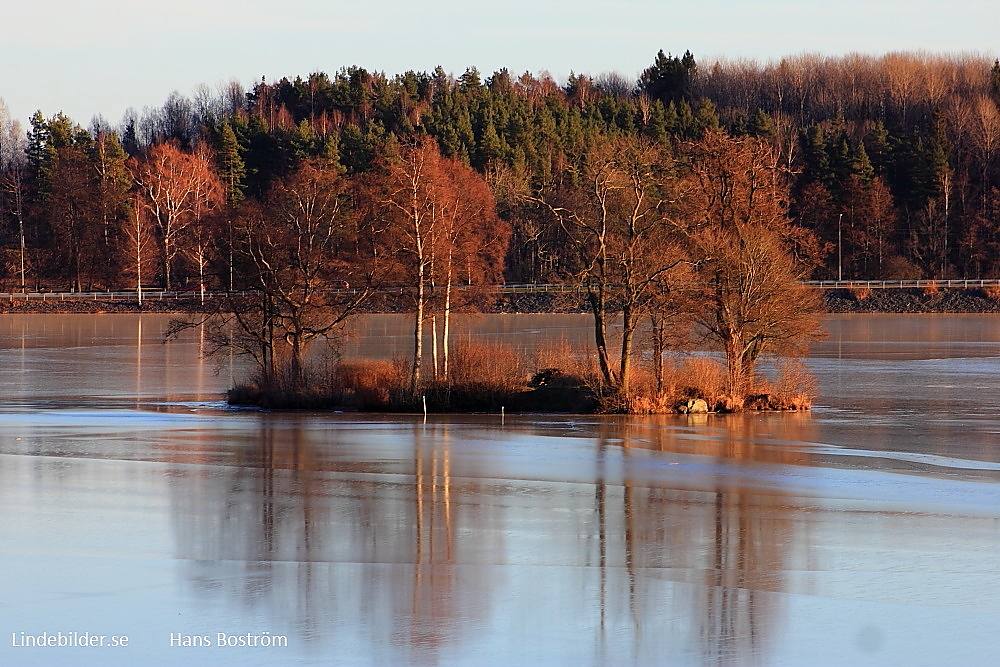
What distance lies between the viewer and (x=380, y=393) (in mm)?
34281

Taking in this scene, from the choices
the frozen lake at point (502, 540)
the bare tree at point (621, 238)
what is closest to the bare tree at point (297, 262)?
the frozen lake at point (502, 540)

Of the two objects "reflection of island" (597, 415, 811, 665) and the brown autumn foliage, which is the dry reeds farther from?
"reflection of island" (597, 415, 811, 665)

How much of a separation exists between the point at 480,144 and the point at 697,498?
90.7 metres

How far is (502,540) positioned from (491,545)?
0.35m

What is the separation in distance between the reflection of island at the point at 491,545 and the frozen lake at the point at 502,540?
0.18 feet

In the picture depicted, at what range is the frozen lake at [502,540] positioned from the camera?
1070 centimetres

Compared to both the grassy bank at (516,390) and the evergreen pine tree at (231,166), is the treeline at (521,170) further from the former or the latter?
the grassy bank at (516,390)

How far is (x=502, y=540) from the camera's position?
15000 mm

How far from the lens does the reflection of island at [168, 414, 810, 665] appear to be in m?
11.0

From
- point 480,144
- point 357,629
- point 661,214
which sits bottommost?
point 357,629

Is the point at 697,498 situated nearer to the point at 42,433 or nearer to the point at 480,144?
the point at 42,433

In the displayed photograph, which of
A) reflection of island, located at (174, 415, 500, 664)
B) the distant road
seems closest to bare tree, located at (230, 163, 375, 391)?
reflection of island, located at (174, 415, 500, 664)

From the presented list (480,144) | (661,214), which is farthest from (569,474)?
(480,144)

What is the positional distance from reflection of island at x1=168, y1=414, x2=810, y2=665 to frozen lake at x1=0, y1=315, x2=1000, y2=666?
0.06 meters
